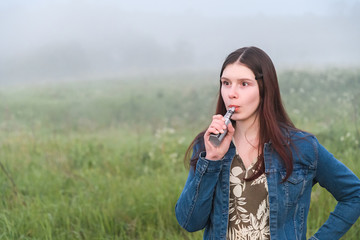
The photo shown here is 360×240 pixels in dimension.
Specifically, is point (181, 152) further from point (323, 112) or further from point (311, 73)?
point (311, 73)

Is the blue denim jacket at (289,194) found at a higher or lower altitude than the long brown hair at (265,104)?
lower

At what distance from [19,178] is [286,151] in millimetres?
3748

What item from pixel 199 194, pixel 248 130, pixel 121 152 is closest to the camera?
pixel 199 194

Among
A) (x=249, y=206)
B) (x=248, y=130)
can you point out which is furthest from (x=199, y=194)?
(x=248, y=130)

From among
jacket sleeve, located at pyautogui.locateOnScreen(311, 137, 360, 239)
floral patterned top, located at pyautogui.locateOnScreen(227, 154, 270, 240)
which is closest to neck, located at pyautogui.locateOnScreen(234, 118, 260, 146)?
floral patterned top, located at pyautogui.locateOnScreen(227, 154, 270, 240)

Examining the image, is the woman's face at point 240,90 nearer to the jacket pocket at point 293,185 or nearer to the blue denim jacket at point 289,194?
the blue denim jacket at point 289,194

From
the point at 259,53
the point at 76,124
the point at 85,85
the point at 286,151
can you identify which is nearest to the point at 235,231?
the point at 286,151

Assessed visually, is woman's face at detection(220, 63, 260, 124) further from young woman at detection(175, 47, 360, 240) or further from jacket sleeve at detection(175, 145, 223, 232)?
jacket sleeve at detection(175, 145, 223, 232)

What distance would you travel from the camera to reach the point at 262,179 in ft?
5.53

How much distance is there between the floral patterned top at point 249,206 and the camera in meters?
1.67

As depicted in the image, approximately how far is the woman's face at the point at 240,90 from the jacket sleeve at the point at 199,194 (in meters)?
0.24

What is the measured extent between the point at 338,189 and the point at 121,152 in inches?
174

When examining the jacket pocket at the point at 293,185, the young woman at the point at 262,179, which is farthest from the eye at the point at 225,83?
the jacket pocket at the point at 293,185

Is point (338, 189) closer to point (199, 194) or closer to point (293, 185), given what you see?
point (293, 185)
